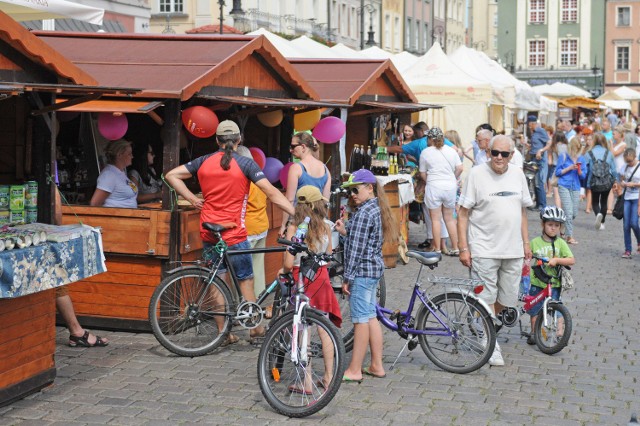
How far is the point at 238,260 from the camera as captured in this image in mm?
8750

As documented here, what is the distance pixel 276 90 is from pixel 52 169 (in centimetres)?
421

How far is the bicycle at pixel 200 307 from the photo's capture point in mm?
8492

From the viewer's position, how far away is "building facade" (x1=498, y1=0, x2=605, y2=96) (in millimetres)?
90062

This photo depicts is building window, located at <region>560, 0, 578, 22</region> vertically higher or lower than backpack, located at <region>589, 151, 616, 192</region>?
higher

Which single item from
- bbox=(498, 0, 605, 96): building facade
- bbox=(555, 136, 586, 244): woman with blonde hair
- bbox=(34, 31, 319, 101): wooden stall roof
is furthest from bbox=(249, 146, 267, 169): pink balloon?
bbox=(498, 0, 605, 96): building facade

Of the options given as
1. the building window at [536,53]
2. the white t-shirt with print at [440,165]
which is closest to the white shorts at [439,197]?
the white t-shirt with print at [440,165]

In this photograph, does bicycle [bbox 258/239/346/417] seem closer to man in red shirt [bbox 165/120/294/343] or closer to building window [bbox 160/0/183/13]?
man in red shirt [bbox 165/120/294/343]

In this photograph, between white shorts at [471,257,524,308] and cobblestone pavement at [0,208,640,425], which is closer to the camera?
cobblestone pavement at [0,208,640,425]

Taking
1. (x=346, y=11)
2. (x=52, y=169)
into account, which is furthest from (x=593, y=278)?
(x=346, y=11)

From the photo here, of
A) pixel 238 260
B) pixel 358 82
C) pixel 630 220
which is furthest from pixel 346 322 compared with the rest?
pixel 630 220

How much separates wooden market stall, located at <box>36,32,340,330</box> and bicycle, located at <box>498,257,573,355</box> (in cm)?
273

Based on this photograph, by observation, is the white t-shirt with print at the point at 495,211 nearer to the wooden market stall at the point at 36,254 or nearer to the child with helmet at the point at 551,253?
the child with helmet at the point at 551,253

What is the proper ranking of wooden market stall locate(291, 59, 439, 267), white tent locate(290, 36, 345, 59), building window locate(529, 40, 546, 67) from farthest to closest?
building window locate(529, 40, 546, 67)
white tent locate(290, 36, 345, 59)
wooden market stall locate(291, 59, 439, 267)

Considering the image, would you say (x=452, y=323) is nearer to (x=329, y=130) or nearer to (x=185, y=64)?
(x=185, y=64)
